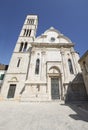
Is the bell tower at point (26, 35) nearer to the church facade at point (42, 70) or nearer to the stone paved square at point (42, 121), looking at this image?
the church facade at point (42, 70)

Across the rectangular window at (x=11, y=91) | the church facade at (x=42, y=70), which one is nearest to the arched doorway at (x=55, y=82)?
the church facade at (x=42, y=70)

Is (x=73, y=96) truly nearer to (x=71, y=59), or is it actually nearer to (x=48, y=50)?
(x=71, y=59)

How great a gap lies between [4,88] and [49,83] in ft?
28.1

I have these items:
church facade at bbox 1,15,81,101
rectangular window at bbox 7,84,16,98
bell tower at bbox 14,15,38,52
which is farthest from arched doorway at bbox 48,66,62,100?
bell tower at bbox 14,15,38,52

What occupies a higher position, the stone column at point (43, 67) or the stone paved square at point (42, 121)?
Result: the stone column at point (43, 67)

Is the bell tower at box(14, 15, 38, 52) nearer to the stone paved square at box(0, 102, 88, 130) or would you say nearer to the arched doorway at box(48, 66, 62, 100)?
the arched doorway at box(48, 66, 62, 100)

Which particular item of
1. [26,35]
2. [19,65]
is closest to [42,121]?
[19,65]

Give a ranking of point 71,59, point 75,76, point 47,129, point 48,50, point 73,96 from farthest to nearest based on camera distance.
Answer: point 48,50 → point 71,59 → point 75,76 → point 73,96 → point 47,129

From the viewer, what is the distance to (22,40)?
23.5m

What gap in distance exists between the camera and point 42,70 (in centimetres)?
1714

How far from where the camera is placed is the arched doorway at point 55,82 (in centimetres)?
1580

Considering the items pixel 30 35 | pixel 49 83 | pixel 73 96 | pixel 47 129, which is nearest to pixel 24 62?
pixel 49 83

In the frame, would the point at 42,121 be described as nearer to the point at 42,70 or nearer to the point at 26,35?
the point at 42,70

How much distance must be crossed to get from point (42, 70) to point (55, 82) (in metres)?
3.42
